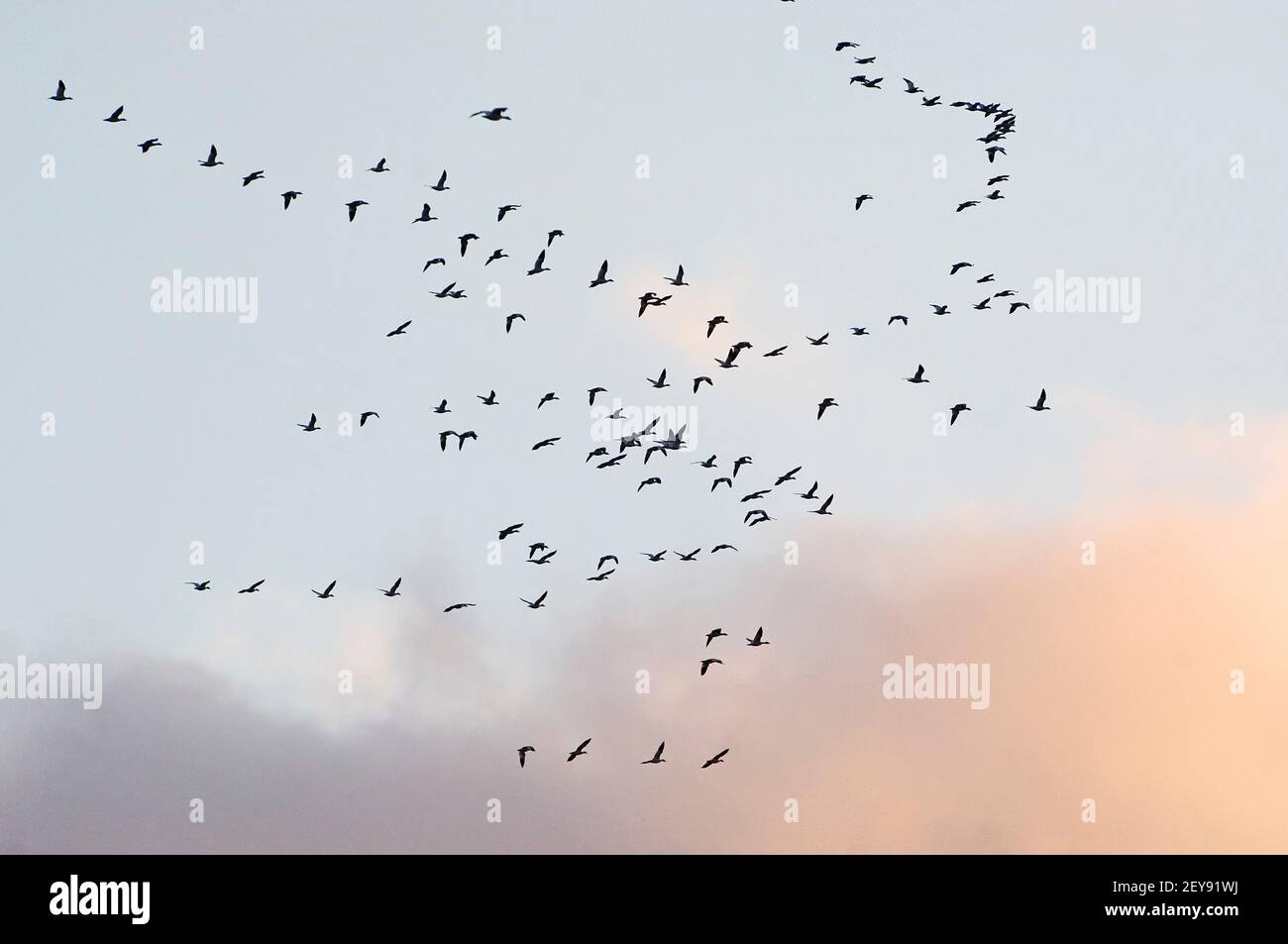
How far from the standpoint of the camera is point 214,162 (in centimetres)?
10056
